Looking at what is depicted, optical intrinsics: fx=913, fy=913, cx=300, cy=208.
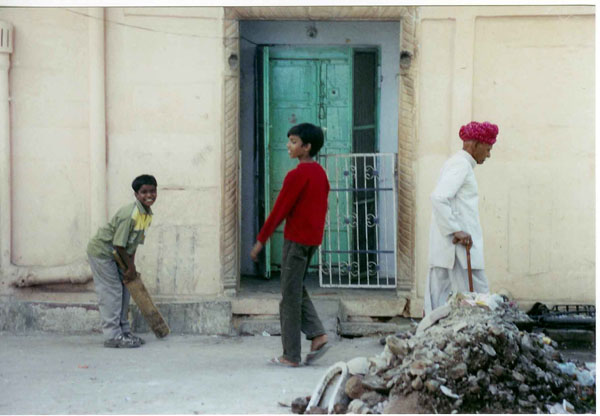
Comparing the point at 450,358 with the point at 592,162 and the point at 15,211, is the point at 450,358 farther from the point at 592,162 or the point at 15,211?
the point at 15,211

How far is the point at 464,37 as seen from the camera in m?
7.27

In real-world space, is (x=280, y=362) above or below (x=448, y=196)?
below

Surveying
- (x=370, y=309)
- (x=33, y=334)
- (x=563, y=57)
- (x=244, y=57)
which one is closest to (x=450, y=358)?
(x=370, y=309)

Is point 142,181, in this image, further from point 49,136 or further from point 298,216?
point 49,136

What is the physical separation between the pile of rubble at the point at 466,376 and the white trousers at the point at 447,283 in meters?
0.81

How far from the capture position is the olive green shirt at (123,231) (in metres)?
6.54

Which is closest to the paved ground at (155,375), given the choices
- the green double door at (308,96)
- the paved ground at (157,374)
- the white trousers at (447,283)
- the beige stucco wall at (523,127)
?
the paved ground at (157,374)

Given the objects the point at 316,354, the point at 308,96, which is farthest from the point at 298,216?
the point at 308,96

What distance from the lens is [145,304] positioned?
6.93m

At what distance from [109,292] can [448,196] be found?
8.58ft

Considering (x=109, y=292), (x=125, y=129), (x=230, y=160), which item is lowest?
(x=109, y=292)

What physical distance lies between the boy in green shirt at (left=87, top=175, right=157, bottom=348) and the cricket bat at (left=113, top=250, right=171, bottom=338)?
0.05 metres

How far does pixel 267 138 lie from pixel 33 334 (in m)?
2.62

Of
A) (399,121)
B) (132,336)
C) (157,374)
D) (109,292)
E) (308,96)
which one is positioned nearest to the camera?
(157,374)
